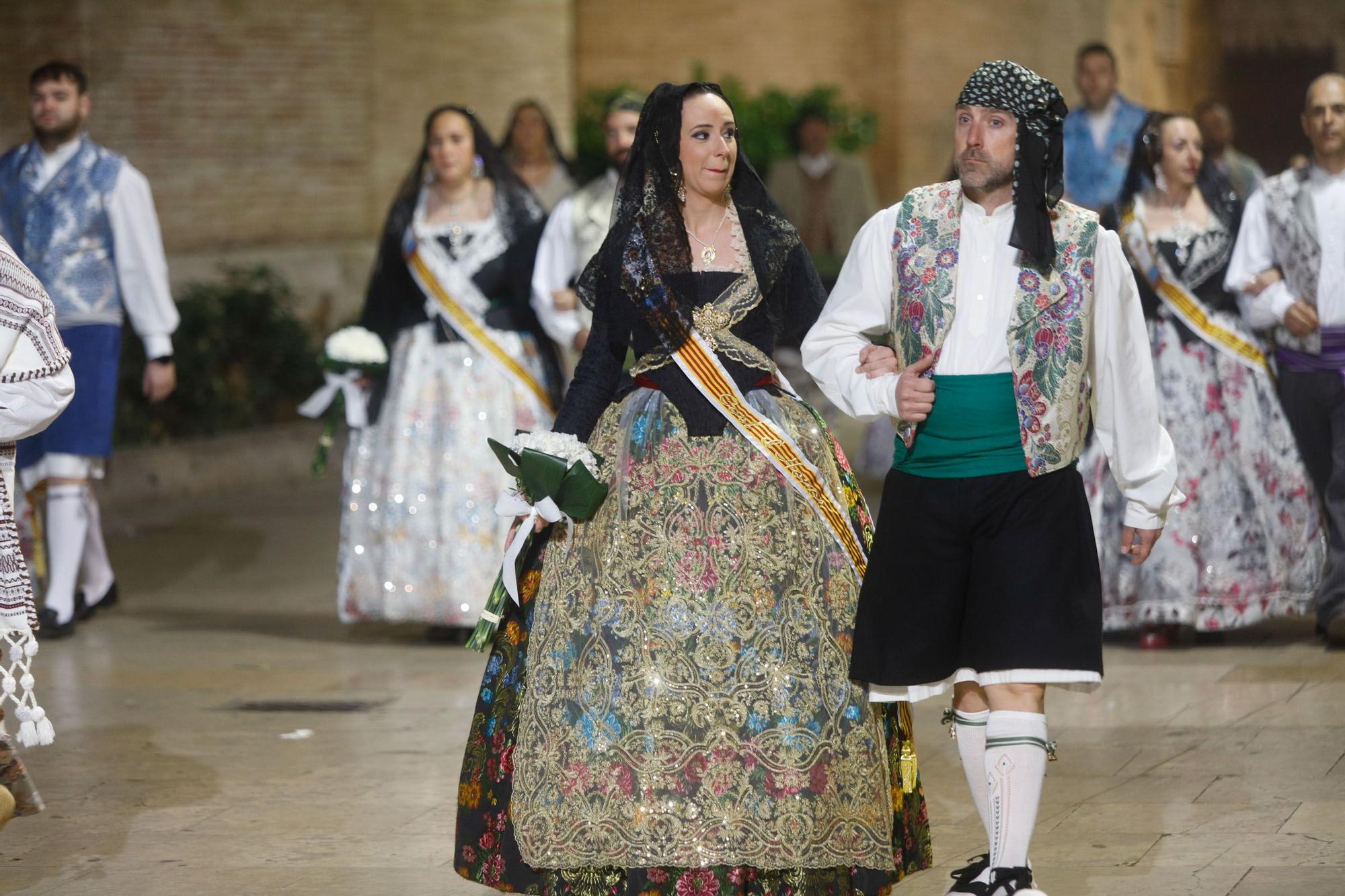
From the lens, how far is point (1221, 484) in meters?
7.89

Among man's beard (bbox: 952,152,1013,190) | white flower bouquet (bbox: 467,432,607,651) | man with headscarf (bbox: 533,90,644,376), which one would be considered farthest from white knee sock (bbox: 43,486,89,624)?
man's beard (bbox: 952,152,1013,190)

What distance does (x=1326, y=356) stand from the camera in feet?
25.2

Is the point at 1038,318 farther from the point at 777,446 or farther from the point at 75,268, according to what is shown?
the point at 75,268

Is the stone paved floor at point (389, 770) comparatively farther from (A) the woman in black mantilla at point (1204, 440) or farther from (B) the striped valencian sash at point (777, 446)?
(B) the striped valencian sash at point (777, 446)

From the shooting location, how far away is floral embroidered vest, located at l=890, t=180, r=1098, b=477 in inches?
176

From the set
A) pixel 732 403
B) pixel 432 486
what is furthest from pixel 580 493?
pixel 432 486

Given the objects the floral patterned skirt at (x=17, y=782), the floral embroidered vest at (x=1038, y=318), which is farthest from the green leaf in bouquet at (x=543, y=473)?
the floral patterned skirt at (x=17, y=782)

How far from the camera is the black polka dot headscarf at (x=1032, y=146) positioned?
14.7 feet

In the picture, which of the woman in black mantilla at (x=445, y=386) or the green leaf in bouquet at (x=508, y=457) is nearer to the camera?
the green leaf in bouquet at (x=508, y=457)

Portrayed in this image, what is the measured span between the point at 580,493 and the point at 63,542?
4321mm

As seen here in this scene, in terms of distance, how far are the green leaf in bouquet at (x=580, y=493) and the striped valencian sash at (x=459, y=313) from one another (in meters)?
3.49

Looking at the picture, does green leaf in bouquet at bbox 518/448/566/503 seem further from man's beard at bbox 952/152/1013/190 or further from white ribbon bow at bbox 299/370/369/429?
white ribbon bow at bbox 299/370/369/429

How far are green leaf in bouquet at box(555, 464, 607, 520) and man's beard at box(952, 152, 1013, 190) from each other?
1018 mm

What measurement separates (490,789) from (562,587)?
466 millimetres
